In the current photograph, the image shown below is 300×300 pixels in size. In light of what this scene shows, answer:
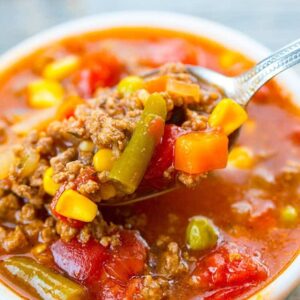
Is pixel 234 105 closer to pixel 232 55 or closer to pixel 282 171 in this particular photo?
pixel 282 171

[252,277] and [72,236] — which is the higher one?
[72,236]

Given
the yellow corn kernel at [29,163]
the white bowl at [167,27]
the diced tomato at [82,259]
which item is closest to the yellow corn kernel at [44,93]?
the white bowl at [167,27]

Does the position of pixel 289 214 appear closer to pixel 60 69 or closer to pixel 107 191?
pixel 107 191

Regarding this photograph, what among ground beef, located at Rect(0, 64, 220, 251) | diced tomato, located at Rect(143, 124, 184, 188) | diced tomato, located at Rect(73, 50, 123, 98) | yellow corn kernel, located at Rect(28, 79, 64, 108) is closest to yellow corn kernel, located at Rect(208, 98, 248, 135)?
ground beef, located at Rect(0, 64, 220, 251)

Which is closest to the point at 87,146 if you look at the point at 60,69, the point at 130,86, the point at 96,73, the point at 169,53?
the point at 130,86

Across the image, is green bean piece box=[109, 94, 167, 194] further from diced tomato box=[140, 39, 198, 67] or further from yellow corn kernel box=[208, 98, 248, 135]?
diced tomato box=[140, 39, 198, 67]

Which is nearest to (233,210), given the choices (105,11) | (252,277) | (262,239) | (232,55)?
(262,239)
